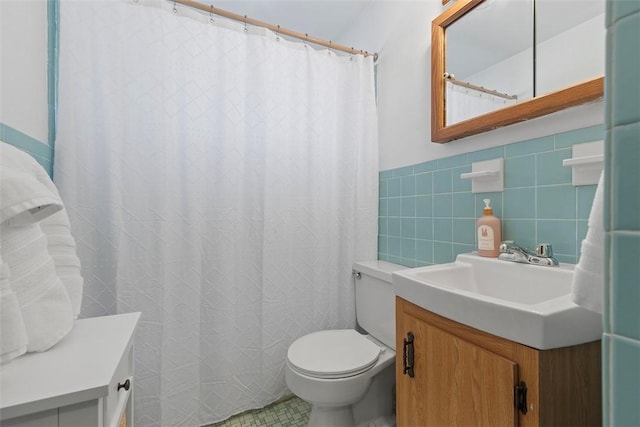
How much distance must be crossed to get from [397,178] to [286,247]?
69 centimetres

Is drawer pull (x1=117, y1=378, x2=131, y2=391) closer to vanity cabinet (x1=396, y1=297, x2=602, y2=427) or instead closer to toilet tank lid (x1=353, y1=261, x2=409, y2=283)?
vanity cabinet (x1=396, y1=297, x2=602, y2=427)

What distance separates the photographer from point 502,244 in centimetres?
Result: 99

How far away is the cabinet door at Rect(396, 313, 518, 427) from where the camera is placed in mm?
610

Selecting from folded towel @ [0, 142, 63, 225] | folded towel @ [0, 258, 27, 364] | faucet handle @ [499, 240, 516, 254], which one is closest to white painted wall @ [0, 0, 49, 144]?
folded towel @ [0, 142, 63, 225]

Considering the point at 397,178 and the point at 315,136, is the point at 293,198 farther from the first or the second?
the point at 397,178

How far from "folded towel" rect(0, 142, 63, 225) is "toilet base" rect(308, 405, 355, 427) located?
1153 mm

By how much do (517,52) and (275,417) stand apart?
6.04ft

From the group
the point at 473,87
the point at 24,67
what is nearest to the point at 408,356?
the point at 473,87

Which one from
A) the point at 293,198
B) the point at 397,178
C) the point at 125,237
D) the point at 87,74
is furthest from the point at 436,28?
the point at 125,237

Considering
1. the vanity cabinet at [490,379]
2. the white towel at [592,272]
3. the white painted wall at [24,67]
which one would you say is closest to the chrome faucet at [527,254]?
the vanity cabinet at [490,379]

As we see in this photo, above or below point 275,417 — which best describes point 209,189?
above

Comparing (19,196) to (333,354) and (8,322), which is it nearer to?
(8,322)

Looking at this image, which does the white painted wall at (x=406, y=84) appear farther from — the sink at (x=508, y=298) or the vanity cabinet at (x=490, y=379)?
the vanity cabinet at (x=490, y=379)

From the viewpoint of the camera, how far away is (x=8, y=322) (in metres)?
0.47
